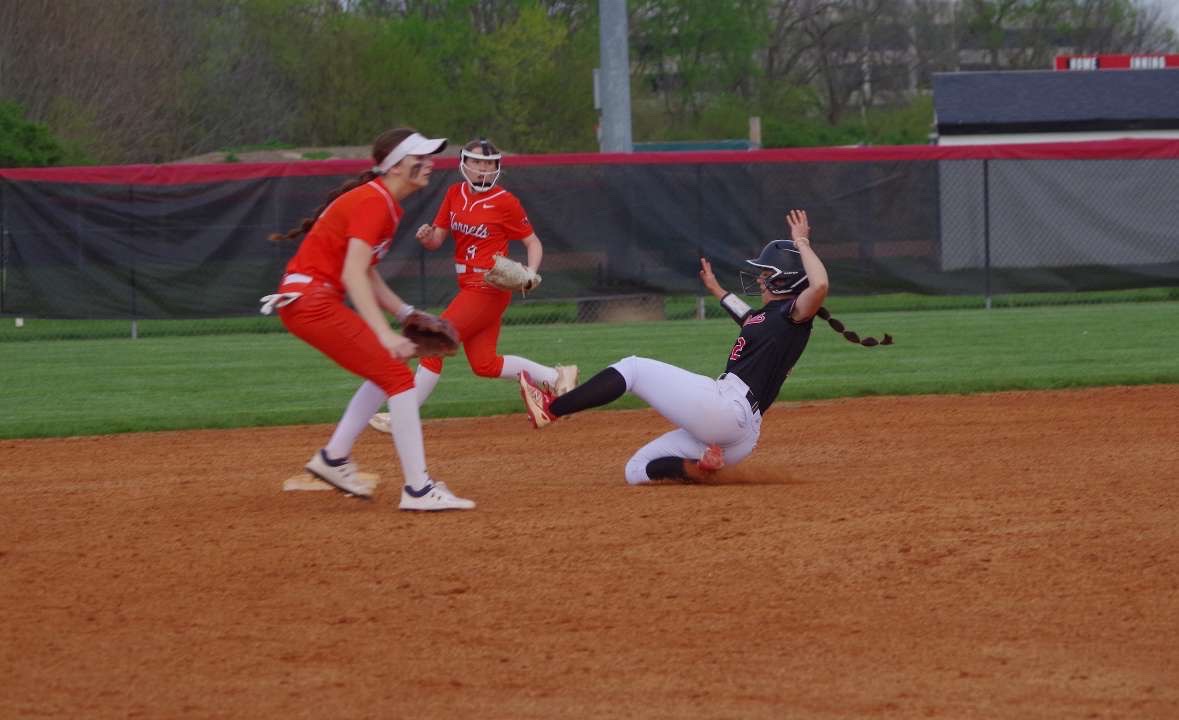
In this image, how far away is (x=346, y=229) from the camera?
6.24 meters

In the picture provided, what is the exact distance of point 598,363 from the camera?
13.1m

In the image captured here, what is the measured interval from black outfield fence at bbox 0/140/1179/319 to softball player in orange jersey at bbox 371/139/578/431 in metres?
8.37

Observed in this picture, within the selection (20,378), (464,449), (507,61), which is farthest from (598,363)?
(507,61)

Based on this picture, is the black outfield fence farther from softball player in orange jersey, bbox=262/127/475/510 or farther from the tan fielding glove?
softball player in orange jersey, bbox=262/127/475/510

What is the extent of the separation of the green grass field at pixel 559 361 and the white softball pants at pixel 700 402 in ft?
13.1

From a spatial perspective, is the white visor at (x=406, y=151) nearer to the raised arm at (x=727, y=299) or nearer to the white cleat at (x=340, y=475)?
the white cleat at (x=340, y=475)

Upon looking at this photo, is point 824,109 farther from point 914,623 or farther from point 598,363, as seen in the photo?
point 914,623

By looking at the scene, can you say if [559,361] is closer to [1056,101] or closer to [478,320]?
[478,320]

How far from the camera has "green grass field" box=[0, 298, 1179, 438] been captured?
35.8 ft

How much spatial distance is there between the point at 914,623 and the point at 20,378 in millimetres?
10280

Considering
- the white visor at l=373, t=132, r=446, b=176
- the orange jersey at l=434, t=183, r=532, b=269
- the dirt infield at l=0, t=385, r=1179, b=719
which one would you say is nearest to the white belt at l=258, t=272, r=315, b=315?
the white visor at l=373, t=132, r=446, b=176

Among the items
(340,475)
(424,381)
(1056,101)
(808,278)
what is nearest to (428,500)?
(340,475)

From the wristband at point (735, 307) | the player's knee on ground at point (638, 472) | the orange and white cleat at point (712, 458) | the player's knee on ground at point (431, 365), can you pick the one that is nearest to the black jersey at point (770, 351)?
the orange and white cleat at point (712, 458)

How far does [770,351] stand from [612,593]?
2029 mm
